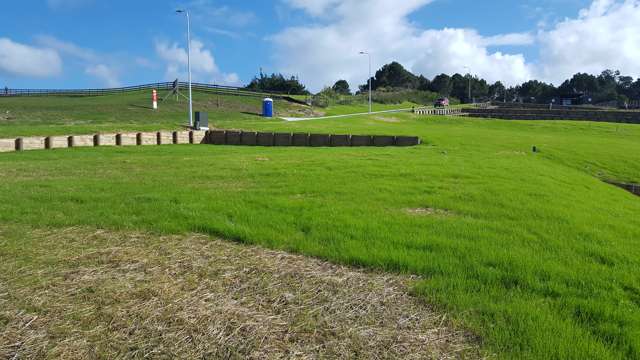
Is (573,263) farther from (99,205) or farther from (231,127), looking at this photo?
(231,127)

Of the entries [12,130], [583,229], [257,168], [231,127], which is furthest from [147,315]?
[231,127]

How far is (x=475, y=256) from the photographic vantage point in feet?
18.9

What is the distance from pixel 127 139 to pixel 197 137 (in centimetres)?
396

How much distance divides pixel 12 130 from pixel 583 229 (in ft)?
75.9

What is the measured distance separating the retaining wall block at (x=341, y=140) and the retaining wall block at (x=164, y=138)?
26.3ft

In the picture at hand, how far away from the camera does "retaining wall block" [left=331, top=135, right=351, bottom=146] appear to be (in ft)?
75.1

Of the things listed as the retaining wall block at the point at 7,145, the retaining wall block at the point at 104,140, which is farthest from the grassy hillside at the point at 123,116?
the retaining wall block at the point at 104,140

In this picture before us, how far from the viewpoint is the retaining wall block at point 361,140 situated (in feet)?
74.2

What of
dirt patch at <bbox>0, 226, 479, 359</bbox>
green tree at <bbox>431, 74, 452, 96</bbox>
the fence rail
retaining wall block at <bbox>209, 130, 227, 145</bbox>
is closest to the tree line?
green tree at <bbox>431, 74, 452, 96</bbox>

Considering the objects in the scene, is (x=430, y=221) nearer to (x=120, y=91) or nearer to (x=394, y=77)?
(x=120, y=91)

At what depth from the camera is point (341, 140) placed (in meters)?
23.0

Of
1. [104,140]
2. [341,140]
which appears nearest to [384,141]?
[341,140]

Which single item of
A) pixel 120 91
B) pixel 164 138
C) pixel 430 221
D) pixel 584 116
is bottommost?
pixel 430 221

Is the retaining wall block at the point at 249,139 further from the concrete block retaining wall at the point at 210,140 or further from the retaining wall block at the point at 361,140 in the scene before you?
the retaining wall block at the point at 361,140
